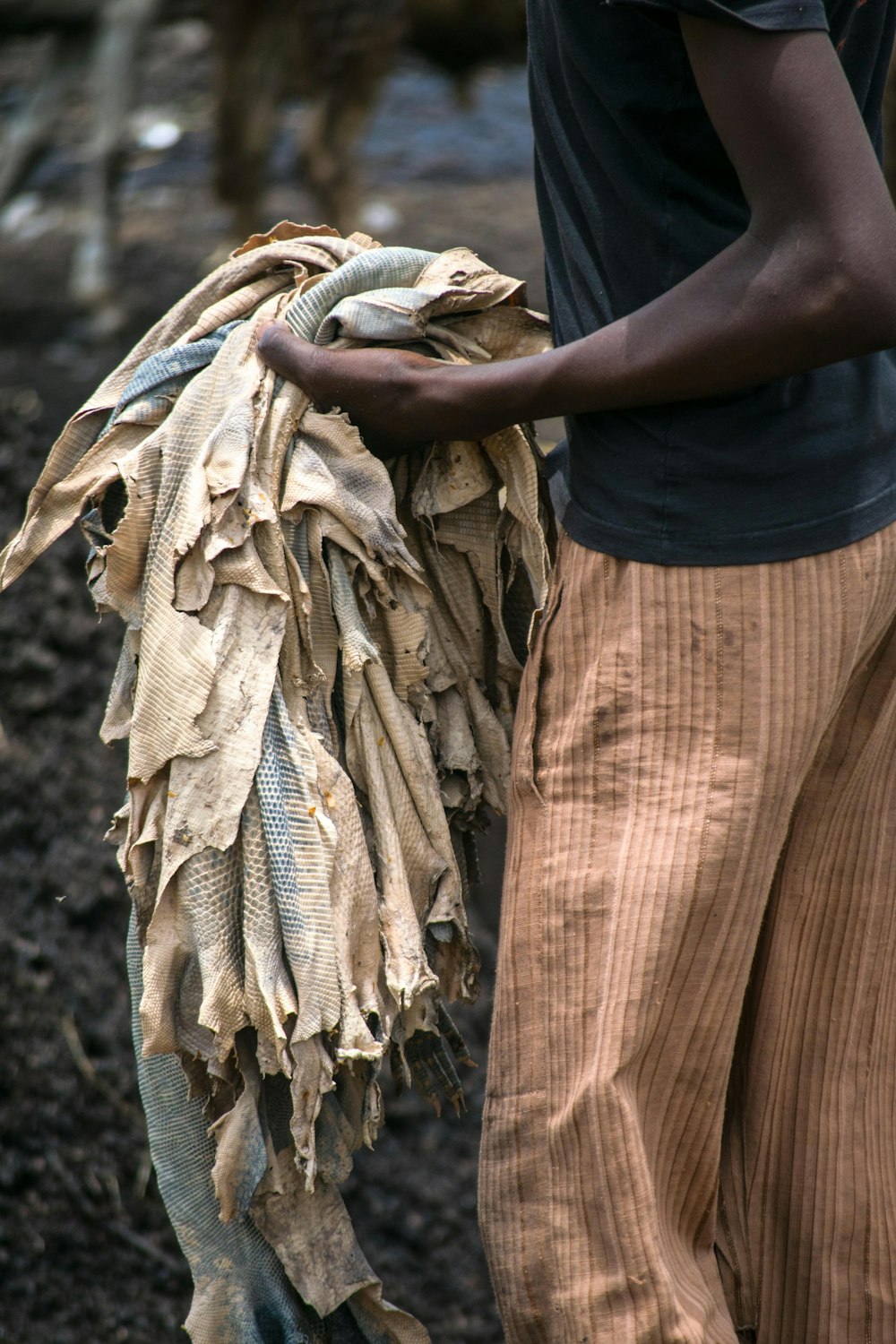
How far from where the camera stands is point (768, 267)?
1.11 m

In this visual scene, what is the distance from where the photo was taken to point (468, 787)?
154 cm

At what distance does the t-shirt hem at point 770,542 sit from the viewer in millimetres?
1230

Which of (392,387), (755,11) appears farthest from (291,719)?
(755,11)

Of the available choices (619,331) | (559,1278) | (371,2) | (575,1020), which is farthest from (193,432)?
(371,2)

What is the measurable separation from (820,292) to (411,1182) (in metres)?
1.87

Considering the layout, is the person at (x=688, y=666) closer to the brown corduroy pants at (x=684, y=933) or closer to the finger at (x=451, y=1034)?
the brown corduroy pants at (x=684, y=933)

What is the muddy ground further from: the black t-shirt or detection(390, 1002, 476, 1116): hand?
the black t-shirt

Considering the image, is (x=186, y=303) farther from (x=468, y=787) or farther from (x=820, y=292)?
(x=820, y=292)

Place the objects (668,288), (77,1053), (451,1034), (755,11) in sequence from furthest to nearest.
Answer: (77,1053), (451,1034), (668,288), (755,11)

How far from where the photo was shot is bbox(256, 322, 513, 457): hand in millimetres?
1328

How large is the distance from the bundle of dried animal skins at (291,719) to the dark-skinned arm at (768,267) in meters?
0.24

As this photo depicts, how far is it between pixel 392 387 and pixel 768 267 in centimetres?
39

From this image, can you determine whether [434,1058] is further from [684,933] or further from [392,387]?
[392,387]

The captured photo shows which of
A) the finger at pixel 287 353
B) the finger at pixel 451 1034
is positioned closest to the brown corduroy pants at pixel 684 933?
the finger at pixel 451 1034
